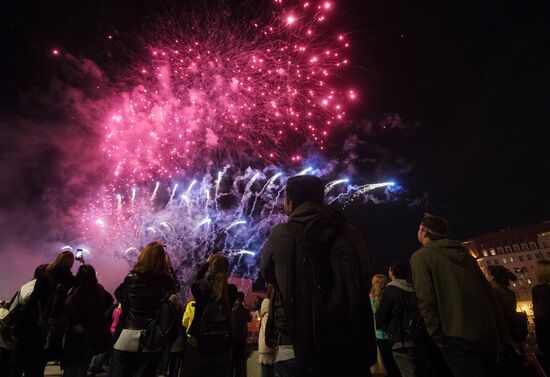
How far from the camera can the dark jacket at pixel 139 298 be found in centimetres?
380

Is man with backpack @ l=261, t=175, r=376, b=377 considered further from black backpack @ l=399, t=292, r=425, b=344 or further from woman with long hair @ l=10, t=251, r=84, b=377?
woman with long hair @ l=10, t=251, r=84, b=377

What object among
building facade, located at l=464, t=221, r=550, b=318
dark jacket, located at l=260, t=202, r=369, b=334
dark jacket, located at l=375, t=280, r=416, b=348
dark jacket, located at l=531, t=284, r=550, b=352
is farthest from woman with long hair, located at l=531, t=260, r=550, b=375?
building facade, located at l=464, t=221, r=550, b=318

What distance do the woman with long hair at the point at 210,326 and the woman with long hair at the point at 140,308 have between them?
372mm

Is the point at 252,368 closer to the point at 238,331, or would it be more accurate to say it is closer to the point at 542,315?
the point at 238,331

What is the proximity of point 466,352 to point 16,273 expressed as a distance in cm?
3851

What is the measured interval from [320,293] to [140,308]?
9.10ft

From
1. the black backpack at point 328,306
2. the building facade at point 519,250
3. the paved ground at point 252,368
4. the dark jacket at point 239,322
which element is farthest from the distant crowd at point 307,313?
the building facade at point 519,250

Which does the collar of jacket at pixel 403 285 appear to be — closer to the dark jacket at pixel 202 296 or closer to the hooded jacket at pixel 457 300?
the hooded jacket at pixel 457 300

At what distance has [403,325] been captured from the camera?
4934 mm

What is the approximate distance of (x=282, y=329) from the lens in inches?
86.4

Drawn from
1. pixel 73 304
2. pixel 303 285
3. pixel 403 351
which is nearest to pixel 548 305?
pixel 403 351

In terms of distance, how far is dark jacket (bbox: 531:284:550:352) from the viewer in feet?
14.9

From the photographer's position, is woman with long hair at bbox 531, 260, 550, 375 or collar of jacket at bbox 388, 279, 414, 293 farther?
collar of jacket at bbox 388, 279, 414, 293

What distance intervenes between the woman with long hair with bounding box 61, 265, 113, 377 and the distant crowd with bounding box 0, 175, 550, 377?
14 mm
